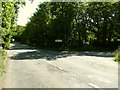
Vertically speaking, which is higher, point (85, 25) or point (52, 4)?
point (52, 4)

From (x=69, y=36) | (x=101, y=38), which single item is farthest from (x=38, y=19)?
(x=101, y=38)

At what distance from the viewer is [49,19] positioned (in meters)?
56.2

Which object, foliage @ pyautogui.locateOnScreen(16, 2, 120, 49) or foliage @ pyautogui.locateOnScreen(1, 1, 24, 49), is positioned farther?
foliage @ pyautogui.locateOnScreen(16, 2, 120, 49)

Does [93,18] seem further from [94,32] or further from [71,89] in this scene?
[71,89]

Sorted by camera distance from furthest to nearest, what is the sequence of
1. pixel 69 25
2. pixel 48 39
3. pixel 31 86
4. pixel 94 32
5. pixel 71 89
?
1. pixel 48 39
2. pixel 94 32
3. pixel 69 25
4. pixel 31 86
5. pixel 71 89

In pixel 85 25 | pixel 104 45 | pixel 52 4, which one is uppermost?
pixel 52 4

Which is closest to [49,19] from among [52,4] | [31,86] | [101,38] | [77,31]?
[52,4]

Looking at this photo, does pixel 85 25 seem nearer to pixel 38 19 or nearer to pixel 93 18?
pixel 93 18

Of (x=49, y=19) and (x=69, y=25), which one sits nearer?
(x=69, y=25)

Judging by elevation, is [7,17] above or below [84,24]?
above

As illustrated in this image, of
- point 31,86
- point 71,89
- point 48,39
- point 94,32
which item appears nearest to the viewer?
point 71,89

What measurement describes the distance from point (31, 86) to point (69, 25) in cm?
3879

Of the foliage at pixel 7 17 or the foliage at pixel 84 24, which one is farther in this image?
the foliage at pixel 84 24

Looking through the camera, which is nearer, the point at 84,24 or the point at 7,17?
the point at 7,17
